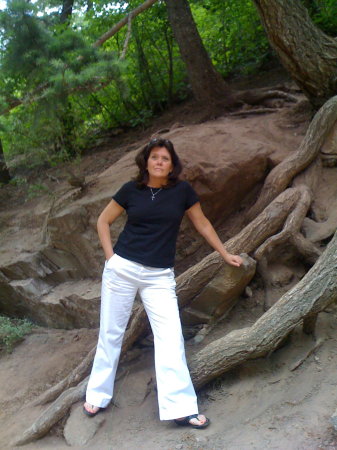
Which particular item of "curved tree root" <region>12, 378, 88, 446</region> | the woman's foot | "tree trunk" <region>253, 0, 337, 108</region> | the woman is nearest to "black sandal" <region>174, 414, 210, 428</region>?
the woman

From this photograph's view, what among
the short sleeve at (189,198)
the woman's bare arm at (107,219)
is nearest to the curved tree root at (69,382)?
the woman's bare arm at (107,219)

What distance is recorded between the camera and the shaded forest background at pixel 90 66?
197 inches

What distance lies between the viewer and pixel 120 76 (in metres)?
5.10

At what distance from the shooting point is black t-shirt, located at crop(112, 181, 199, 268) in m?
3.67

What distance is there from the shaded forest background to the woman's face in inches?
59.3

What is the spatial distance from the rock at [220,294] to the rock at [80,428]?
1320 mm

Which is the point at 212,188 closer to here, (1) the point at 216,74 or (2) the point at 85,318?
(2) the point at 85,318

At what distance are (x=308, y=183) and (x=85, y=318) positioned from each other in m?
3.01

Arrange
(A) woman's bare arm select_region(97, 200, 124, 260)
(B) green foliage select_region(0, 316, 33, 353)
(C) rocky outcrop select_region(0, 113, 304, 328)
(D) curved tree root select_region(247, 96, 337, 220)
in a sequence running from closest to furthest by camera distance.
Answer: (A) woman's bare arm select_region(97, 200, 124, 260) < (D) curved tree root select_region(247, 96, 337, 220) < (C) rocky outcrop select_region(0, 113, 304, 328) < (B) green foliage select_region(0, 316, 33, 353)

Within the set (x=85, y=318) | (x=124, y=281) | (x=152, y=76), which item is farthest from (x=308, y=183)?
(x=152, y=76)

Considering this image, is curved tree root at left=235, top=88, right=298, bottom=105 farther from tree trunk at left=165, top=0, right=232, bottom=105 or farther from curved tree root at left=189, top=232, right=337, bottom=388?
curved tree root at left=189, top=232, right=337, bottom=388

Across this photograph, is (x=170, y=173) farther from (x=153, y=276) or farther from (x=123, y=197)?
(x=153, y=276)

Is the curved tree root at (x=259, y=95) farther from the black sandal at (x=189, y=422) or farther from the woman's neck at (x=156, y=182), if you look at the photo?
the black sandal at (x=189, y=422)

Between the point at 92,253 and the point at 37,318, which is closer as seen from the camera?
the point at 92,253
